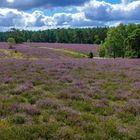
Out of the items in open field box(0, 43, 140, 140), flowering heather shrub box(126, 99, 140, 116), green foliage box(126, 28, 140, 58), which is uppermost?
open field box(0, 43, 140, 140)

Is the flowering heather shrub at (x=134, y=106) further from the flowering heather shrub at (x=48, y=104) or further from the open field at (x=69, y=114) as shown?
the flowering heather shrub at (x=48, y=104)

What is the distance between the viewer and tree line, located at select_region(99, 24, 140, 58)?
77381 millimetres

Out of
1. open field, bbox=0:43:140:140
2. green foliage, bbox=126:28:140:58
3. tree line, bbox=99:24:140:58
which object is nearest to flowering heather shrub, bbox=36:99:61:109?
open field, bbox=0:43:140:140

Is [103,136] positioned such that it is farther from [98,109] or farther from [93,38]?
[93,38]

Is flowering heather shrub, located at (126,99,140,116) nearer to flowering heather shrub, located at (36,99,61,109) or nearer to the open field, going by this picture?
the open field

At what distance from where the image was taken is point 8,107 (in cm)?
1283

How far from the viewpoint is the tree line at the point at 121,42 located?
7738cm

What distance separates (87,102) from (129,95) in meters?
3.20

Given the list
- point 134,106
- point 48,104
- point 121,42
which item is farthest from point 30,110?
point 121,42

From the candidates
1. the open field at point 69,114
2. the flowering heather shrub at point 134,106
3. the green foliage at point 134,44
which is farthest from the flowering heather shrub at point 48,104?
the green foliage at point 134,44

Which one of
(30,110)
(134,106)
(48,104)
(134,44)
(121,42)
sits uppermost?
(30,110)

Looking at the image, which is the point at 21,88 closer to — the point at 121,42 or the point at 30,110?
the point at 30,110

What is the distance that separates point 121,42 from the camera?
8719 centimetres

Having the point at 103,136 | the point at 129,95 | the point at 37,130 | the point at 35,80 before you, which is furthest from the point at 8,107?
the point at 35,80
